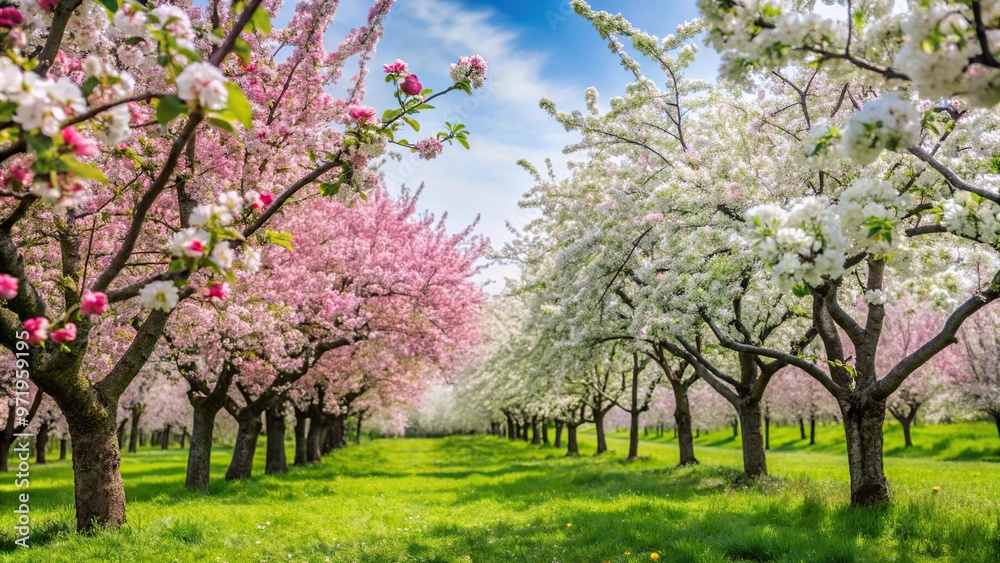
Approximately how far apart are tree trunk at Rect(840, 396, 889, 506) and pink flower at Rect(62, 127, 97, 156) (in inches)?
413

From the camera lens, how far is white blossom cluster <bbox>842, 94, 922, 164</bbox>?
11.4 ft

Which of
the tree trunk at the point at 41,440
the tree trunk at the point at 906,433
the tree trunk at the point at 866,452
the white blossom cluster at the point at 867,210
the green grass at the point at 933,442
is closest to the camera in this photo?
the white blossom cluster at the point at 867,210

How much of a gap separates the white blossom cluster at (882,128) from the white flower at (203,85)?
3730mm

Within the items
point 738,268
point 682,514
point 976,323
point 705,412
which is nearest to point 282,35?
point 738,268

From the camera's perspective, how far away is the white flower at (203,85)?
2.96 metres

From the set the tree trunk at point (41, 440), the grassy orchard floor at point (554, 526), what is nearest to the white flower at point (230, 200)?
the grassy orchard floor at point (554, 526)

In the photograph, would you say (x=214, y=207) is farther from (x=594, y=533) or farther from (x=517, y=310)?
(x=517, y=310)

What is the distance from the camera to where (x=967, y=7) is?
11.0 ft

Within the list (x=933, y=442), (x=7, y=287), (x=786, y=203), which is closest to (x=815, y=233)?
(x=7, y=287)

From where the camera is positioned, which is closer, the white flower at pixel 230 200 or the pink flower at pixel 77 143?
the pink flower at pixel 77 143

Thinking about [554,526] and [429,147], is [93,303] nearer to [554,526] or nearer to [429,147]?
[429,147]

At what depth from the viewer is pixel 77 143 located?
300 cm

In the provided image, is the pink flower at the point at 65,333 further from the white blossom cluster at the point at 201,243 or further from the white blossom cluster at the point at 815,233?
the white blossom cluster at the point at 815,233

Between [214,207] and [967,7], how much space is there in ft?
15.5
